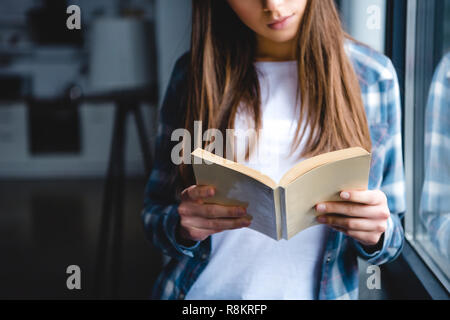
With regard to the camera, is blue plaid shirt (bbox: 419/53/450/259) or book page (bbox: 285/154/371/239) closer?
book page (bbox: 285/154/371/239)

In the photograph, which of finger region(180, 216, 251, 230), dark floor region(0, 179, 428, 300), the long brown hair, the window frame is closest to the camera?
finger region(180, 216, 251, 230)

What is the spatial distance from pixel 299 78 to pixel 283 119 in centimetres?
7

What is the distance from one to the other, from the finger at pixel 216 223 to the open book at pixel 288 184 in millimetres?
25

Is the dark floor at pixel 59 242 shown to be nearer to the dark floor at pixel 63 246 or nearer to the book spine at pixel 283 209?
the dark floor at pixel 63 246

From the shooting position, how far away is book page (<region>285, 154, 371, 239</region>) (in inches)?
21.2

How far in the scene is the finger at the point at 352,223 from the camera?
2.05 feet

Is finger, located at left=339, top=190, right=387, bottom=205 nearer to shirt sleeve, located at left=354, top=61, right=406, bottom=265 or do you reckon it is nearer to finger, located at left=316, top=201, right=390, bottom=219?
finger, located at left=316, top=201, right=390, bottom=219

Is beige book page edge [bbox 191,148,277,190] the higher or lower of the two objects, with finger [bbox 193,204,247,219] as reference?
higher

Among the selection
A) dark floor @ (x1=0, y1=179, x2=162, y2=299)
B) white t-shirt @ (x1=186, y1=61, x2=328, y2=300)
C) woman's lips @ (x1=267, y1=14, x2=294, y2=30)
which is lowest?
dark floor @ (x1=0, y1=179, x2=162, y2=299)

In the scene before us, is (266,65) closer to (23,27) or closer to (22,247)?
(22,247)

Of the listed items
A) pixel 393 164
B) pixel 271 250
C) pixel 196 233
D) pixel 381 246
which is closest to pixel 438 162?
pixel 393 164

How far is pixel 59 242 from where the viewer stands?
2.56m

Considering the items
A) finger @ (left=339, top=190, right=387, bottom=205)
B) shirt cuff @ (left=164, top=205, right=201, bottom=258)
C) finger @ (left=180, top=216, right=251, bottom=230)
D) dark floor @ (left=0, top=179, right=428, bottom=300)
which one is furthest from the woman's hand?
dark floor @ (left=0, top=179, right=428, bottom=300)
